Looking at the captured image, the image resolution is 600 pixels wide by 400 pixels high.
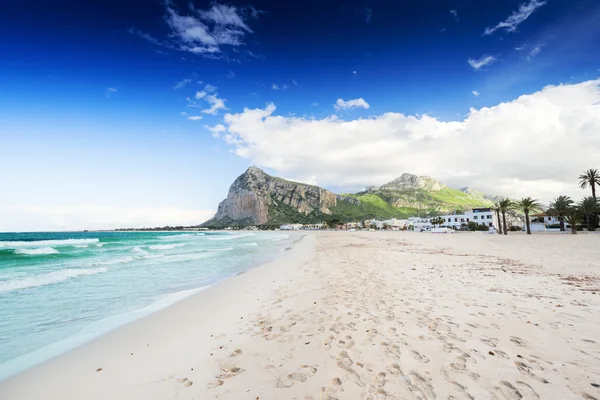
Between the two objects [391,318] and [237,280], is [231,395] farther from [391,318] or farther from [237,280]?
[237,280]

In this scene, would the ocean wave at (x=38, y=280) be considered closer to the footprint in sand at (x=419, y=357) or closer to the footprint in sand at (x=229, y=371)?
the footprint in sand at (x=229, y=371)

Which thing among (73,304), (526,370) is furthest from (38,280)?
(526,370)

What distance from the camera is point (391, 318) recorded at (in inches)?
263

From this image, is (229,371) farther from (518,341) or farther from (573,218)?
(573,218)

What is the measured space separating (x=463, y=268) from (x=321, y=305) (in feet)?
Result: 30.7

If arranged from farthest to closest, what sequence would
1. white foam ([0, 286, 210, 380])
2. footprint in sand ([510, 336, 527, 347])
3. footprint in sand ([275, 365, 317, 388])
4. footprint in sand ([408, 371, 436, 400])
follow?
white foam ([0, 286, 210, 380]) < footprint in sand ([510, 336, 527, 347]) < footprint in sand ([275, 365, 317, 388]) < footprint in sand ([408, 371, 436, 400])

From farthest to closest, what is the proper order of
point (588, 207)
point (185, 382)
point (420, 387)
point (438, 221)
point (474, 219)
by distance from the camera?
1. point (438, 221)
2. point (474, 219)
3. point (588, 207)
4. point (185, 382)
5. point (420, 387)

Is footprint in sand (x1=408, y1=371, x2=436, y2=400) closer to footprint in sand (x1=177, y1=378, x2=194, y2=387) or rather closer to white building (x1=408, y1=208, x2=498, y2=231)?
footprint in sand (x1=177, y1=378, x2=194, y2=387)

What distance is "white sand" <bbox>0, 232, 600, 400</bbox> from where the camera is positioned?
157 inches

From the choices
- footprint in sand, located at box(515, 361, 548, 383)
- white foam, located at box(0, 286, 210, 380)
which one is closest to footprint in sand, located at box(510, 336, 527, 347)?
footprint in sand, located at box(515, 361, 548, 383)

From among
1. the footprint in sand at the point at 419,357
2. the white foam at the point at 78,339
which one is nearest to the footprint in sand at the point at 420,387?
the footprint in sand at the point at 419,357

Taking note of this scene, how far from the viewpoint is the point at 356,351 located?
5.08 metres

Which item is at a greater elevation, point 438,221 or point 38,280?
point 438,221

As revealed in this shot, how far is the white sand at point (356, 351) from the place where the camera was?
3.99 m
